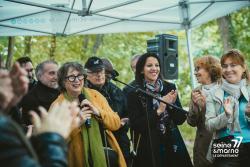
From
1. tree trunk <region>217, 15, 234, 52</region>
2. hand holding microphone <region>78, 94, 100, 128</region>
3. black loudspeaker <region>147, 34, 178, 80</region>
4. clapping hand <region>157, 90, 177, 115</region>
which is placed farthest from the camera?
tree trunk <region>217, 15, 234, 52</region>

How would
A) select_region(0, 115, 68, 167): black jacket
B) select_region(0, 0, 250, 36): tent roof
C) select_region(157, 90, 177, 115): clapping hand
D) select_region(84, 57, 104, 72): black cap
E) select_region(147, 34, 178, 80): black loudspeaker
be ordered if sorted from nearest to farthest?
1. select_region(0, 115, 68, 167): black jacket
2. select_region(157, 90, 177, 115): clapping hand
3. select_region(84, 57, 104, 72): black cap
4. select_region(0, 0, 250, 36): tent roof
5. select_region(147, 34, 178, 80): black loudspeaker

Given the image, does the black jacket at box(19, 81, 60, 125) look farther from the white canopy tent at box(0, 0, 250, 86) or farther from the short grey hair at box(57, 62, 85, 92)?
the white canopy tent at box(0, 0, 250, 86)

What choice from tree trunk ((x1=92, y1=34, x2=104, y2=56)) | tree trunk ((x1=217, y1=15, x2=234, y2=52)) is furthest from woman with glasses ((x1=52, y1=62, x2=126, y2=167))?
tree trunk ((x1=92, y1=34, x2=104, y2=56))

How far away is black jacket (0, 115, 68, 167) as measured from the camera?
1.26 metres

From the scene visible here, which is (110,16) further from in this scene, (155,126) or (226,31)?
(226,31)

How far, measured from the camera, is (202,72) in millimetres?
4500

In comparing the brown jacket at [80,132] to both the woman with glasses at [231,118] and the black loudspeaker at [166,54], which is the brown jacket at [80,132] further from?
the black loudspeaker at [166,54]

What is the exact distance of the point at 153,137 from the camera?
467cm

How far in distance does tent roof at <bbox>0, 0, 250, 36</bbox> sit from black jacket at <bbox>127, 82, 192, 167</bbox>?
182 centimetres

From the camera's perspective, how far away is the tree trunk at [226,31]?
9.84m

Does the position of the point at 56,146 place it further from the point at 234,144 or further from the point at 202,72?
the point at 202,72

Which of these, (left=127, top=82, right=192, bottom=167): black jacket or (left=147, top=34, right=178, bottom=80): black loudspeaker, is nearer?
(left=127, top=82, right=192, bottom=167): black jacket

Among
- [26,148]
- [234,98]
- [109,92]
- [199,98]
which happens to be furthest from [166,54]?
[26,148]

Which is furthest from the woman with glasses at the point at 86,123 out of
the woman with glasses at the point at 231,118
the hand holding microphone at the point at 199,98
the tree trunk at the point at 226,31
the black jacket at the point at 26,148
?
the tree trunk at the point at 226,31
